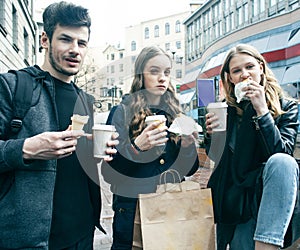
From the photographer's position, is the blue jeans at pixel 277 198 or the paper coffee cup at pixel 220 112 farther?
the paper coffee cup at pixel 220 112

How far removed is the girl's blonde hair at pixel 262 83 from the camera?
1.98 meters

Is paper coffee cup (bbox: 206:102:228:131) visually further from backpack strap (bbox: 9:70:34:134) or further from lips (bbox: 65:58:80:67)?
backpack strap (bbox: 9:70:34:134)

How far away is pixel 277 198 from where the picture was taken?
1699 millimetres

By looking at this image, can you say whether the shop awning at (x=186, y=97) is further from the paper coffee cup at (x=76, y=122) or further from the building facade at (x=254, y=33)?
the paper coffee cup at (x=76, y=122)

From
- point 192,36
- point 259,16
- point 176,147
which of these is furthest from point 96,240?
point 192,36

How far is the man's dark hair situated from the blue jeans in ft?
4.46

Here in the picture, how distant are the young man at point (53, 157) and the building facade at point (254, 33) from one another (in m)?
0.80

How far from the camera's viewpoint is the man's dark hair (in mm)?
1896

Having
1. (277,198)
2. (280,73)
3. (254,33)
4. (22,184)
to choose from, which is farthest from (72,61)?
(254,33)

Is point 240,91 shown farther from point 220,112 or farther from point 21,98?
point 21,98

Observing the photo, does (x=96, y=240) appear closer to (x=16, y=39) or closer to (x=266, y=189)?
(x=266, y=189)

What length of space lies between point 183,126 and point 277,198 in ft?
2.35

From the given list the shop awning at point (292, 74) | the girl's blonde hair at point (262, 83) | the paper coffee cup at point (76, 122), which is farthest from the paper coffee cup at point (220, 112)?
the shop awning at point (292, 74)

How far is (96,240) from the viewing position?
4082 millimetres
